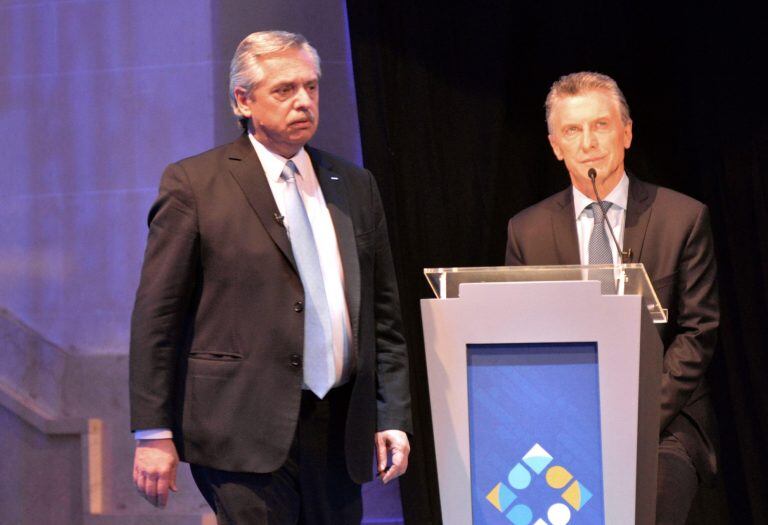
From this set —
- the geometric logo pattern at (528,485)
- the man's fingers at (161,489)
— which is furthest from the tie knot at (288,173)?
the geometric logo pattern at (528,485)

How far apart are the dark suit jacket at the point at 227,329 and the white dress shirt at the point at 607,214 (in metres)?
1.01

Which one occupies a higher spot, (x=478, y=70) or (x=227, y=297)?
(x=478, y=70)

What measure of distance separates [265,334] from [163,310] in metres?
0.23

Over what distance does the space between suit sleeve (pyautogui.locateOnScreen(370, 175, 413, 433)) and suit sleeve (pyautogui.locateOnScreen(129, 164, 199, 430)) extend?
0.50 metres

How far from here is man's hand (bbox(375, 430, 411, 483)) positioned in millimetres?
2635

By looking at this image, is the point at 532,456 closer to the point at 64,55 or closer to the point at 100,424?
the point at 100,424

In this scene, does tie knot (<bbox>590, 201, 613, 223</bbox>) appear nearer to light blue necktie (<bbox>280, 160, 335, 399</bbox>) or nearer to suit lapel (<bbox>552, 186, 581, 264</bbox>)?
suit lapel (<bbox>552, 186, 581, 264</bbox>)

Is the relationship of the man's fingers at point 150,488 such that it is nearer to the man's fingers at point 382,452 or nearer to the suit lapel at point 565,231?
the man's fingers at point 382,452

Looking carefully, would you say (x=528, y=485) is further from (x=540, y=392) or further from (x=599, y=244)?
(x=599, y=244)

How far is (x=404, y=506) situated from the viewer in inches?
166

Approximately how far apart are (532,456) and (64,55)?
3.03m

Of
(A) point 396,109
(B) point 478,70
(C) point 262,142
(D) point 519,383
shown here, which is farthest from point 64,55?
(D) point 519,383

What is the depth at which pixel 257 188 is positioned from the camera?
2.61 m

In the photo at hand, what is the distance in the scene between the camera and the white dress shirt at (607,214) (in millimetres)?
3350
